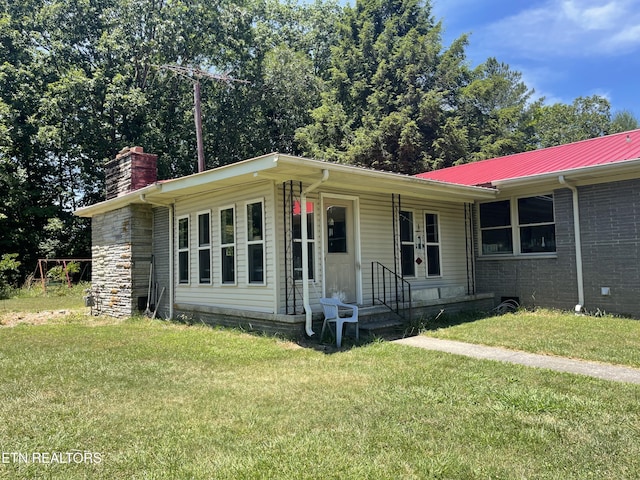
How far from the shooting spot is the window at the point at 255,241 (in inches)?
300

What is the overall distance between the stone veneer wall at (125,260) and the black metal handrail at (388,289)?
533 cm

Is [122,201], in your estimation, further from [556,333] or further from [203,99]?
[203,99]

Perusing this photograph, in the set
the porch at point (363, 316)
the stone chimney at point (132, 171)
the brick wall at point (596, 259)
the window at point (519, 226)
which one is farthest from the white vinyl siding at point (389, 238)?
the stone chimney at point (132, 171)

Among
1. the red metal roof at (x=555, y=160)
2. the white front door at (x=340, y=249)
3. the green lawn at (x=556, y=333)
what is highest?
the red metal roof at (x=555, y=160)

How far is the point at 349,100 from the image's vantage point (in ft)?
79.0

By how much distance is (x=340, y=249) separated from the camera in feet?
27.2

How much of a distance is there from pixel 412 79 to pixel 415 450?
71.3 ft

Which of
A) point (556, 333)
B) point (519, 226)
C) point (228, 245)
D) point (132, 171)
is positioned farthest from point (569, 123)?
point (228, 245)

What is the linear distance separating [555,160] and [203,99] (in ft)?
61.9

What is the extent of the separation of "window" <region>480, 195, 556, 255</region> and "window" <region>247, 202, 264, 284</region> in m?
5.60

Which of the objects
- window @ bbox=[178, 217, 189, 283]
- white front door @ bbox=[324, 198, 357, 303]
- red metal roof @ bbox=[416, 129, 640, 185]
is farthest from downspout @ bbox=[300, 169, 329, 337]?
red metal roof @ bbox=[416, 129, 640, 185]

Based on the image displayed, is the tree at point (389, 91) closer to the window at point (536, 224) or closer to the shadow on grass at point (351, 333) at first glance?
the window at point (536, 224)

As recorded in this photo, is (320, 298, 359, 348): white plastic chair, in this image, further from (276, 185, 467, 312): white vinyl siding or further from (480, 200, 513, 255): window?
(480, 200, 513, 255): window

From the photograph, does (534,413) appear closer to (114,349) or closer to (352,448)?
(352,448)
